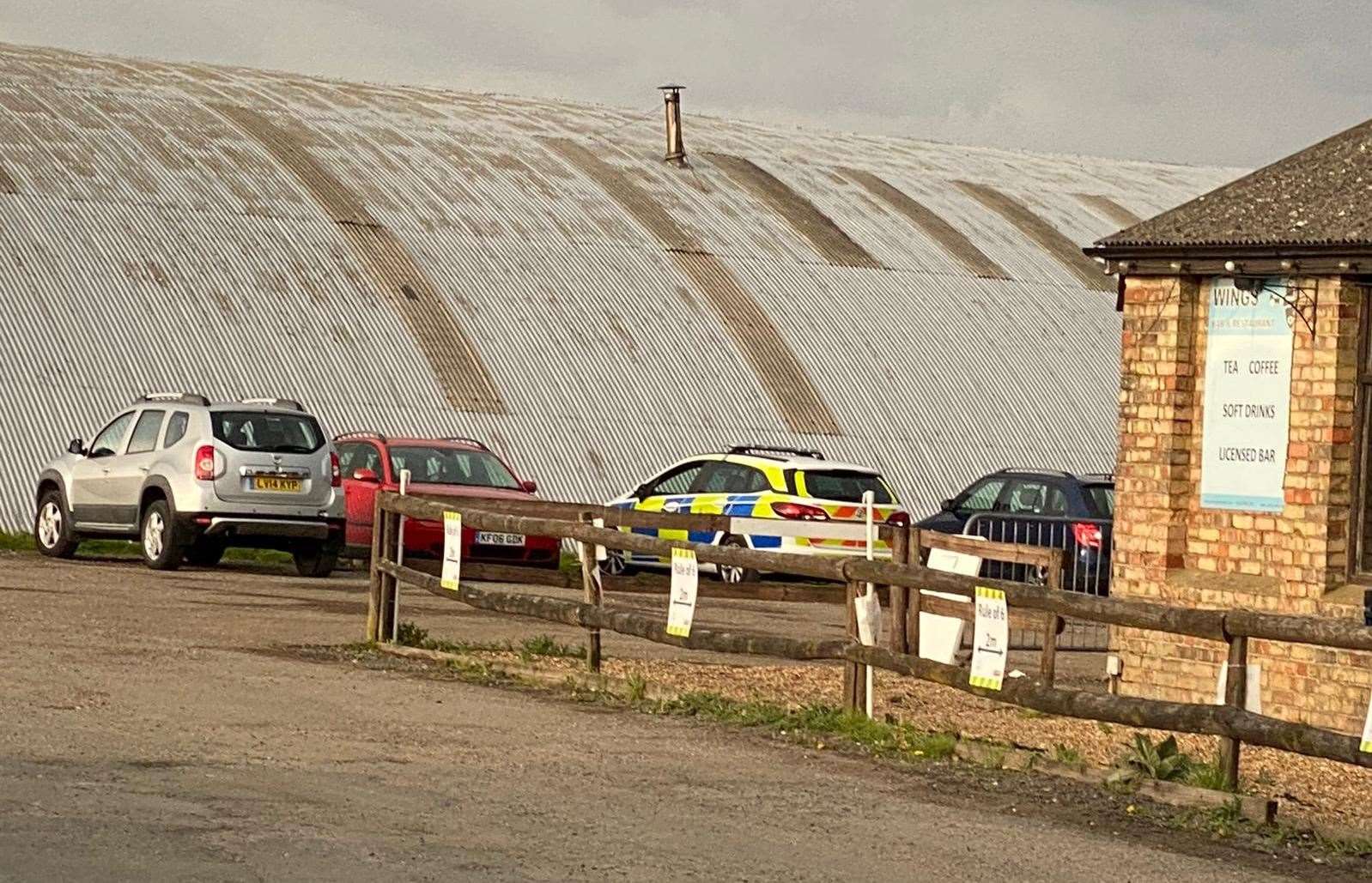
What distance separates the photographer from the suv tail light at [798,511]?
26828 millimetres

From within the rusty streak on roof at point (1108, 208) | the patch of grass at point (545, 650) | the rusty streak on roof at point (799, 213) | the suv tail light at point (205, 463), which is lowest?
the patch of grass at point (545, 650)

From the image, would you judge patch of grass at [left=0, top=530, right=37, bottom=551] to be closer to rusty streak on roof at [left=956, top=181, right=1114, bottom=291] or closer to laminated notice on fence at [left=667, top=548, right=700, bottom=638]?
laminated notice on fence at [left=667, top=548, right=700, bottom=638]

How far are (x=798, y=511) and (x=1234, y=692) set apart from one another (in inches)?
629

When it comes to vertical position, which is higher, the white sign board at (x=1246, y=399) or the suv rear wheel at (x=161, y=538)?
the white sign board at (x=1246, y=399)

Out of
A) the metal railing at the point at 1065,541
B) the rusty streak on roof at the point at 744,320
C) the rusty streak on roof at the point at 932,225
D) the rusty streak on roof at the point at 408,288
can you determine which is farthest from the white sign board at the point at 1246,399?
the rusty streak on roof at the point at 932,225

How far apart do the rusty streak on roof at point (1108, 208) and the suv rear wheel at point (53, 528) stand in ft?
97.6

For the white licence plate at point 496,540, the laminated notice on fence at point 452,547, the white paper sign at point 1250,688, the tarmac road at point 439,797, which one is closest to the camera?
the tarmac road at point 439,797

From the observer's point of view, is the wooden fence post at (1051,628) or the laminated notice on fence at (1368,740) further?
the wooden fence post at (1051,628)

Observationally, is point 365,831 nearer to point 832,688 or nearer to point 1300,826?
point 1300,826

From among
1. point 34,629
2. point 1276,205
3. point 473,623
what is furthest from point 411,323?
point 1276,205

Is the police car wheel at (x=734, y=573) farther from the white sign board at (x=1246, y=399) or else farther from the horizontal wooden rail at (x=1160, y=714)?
the horizontal wooden rail at (x=1160, y=714)

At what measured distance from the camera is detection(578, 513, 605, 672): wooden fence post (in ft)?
48.8

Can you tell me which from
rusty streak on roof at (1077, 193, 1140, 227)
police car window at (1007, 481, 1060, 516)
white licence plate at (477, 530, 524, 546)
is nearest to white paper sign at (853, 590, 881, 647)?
white licence plate at (477, 530, 524, 546)

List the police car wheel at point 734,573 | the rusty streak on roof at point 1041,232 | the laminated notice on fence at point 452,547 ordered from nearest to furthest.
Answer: the laminated notice on fence at point 452,547, the police car wheel at point 734,573, the rusty streak on roof at point 1041,232
